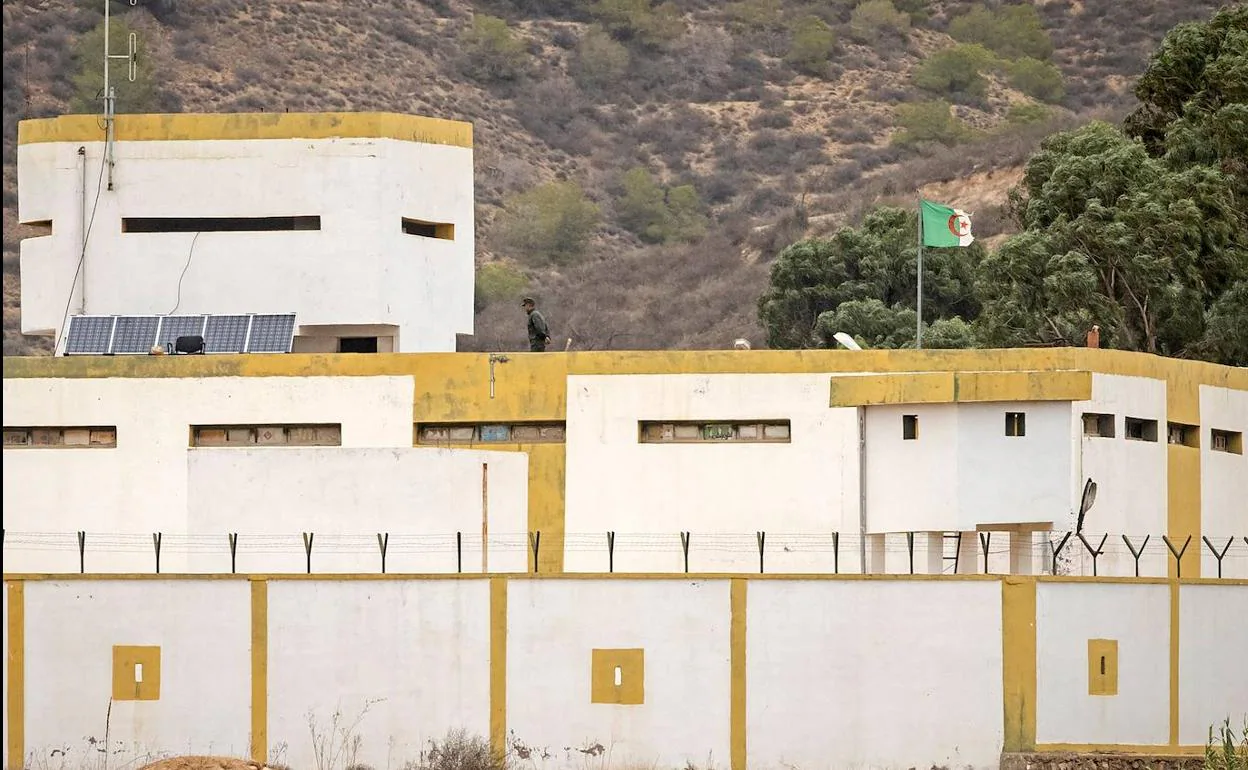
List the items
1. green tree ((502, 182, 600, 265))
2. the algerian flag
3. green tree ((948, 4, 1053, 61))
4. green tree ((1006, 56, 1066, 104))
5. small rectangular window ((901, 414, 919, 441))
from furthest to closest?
1. green tree ((948, 4, 1053, 61))
2. green tree ((1006, 56, 1066, 104))
3. green tree ((502, 182, 600, 265))
4. the algerian flag
5. small rectangular window ((901, 414, 919, 441))

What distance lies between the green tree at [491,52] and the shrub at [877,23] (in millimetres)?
19810

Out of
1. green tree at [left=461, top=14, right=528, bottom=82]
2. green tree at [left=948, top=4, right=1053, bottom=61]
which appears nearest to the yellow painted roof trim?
green tree at [left=461, top=14, right=528, bottom=82]

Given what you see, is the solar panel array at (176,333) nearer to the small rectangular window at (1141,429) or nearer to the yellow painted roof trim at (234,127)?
the yellow painted roof trim at (234,127)

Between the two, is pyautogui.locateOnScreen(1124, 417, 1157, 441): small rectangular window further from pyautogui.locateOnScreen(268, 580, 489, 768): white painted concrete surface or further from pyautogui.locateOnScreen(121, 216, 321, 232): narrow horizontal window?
pyautogui.locateOnScreen(121, 216, 321, 232): narrow horizontal window

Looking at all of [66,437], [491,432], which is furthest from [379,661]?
[66,437]

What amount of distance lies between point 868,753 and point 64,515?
1361 cm

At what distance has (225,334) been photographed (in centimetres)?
4112

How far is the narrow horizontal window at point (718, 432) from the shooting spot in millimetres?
37906

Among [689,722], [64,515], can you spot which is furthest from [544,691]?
[64,515]

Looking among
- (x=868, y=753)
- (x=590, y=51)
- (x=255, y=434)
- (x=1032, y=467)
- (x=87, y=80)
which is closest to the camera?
(x=868, y=753)

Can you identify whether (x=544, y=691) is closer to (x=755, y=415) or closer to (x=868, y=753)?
(x=868, y=753)

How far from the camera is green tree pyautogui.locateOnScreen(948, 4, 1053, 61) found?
443 feet

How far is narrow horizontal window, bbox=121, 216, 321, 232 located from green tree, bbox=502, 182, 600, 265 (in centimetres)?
7042

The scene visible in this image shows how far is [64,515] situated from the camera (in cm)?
3809
